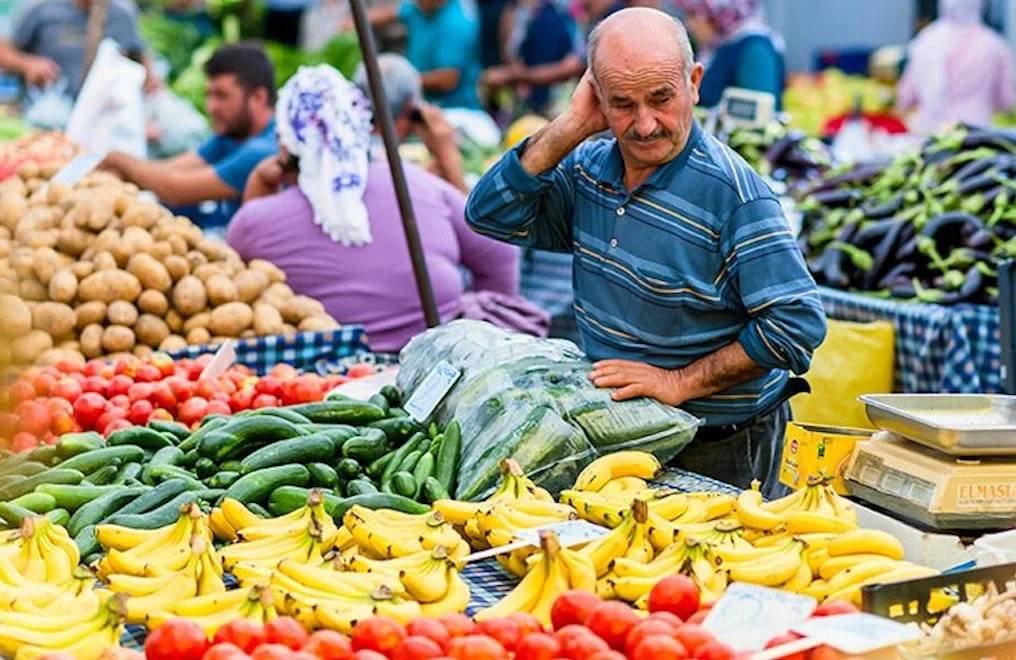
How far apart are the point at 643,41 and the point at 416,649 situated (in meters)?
1.70

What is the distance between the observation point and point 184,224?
5.83m

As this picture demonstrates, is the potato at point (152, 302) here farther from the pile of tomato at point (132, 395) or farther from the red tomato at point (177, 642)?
the red tomato at point (177, 642)

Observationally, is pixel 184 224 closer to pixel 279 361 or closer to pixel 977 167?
pixel 279 361

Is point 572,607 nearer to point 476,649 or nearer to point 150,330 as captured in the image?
point 476,649

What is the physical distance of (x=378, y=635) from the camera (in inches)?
97.0

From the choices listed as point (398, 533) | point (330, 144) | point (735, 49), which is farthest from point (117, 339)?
point (735, 49)

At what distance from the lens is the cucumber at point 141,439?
3.91 meters

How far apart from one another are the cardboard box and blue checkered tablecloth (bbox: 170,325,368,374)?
230 centimetres

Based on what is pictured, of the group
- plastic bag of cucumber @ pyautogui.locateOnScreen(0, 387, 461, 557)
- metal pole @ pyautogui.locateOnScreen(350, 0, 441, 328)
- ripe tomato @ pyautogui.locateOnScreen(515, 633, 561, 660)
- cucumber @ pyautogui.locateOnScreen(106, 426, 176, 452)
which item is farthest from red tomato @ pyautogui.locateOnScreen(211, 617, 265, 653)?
metal pole @ pyautogui.locateOnScreen(350, 0, 441, 328)

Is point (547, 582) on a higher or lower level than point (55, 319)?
higher

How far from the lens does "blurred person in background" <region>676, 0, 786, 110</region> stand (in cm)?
852

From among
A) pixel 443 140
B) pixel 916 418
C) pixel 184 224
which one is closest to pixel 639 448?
pixel 916 418

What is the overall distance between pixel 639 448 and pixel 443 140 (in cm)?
369

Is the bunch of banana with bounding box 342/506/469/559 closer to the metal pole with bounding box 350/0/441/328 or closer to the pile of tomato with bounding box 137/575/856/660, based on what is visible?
the pile of tomato with bounding box 137/575/856/660
